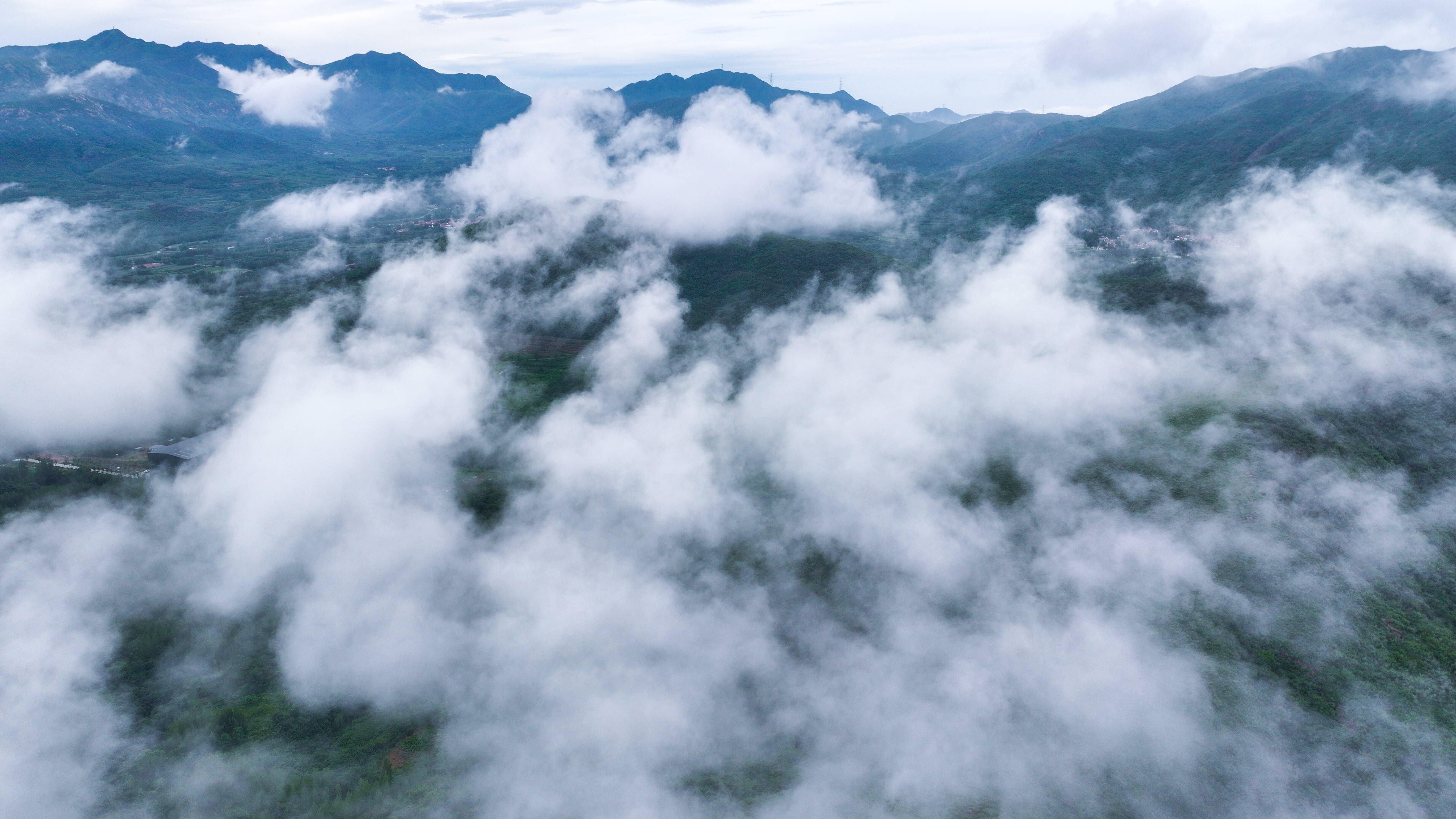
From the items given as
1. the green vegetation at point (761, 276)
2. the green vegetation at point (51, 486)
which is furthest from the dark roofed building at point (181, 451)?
the green vegetation at point (761, 276)

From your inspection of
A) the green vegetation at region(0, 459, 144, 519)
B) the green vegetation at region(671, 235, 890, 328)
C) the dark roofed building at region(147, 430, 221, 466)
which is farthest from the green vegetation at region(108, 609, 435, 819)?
the green vegetation at region(671, 235, 890, 328)

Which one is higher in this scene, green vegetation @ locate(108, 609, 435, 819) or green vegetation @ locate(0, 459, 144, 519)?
green vegetation @ locate(0, 459, 144, 519)

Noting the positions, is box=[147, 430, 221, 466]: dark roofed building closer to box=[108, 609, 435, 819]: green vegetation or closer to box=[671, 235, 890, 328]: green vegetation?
box=[108, 609, 435, 819]: green vegetation

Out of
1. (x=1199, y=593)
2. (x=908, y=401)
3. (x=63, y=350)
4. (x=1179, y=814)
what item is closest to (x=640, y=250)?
(x=908, y=401)

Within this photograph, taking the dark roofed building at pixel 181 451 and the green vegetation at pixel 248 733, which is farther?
the dark roofed building at pixel 181 451

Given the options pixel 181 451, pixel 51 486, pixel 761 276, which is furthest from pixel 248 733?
pixel 761 276

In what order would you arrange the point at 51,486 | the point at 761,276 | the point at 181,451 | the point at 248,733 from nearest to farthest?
the point at 248,733
the point at 51,486
the point at 181,451
the point at 761,276

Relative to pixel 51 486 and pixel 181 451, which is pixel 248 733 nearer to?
pixel 51 486

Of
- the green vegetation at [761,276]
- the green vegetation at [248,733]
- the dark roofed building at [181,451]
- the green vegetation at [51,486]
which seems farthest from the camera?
the green vegetation at [761,276]

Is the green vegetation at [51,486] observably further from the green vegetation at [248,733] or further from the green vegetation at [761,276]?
the green vegetation at [761,276]

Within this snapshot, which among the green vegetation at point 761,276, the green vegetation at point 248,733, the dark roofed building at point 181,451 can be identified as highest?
the green vegetation at point 761,276

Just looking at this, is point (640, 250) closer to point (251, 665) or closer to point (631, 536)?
point (631, 536)
